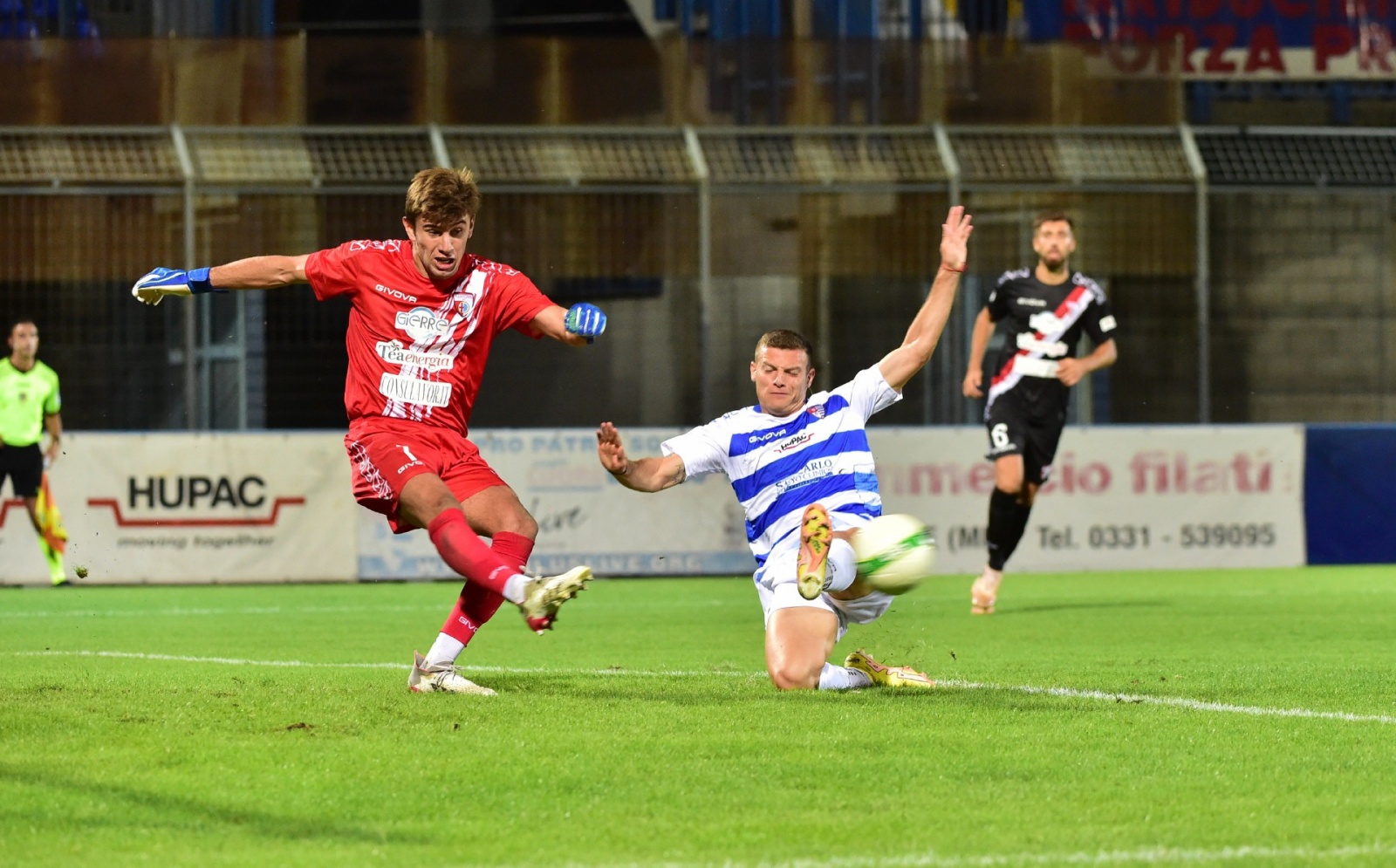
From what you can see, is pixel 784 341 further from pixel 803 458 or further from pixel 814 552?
pixel 814 552

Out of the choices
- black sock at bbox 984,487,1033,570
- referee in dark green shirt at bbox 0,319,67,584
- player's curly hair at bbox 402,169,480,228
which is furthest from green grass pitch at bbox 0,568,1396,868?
referee in dark green shirt at bbox 0,319,67,584

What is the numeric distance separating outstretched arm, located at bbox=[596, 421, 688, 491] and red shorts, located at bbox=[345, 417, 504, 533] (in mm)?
475

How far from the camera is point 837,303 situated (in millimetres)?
19094

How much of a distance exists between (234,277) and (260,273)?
9 centimetres

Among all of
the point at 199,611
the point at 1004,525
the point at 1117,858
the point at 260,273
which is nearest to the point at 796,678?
the point at 260,273

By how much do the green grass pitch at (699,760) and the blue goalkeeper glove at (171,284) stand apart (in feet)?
4.61

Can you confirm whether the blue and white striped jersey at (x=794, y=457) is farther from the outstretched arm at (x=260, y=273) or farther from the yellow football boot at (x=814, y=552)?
the outstretched arm at (x=260, y=273)

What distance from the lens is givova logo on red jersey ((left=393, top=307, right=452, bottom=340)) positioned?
24.0 feet

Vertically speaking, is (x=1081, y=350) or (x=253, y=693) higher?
(x=1081, y=350)

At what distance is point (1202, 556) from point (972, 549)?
6.40 feet

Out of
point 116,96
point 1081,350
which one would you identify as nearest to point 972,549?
point 1081,350

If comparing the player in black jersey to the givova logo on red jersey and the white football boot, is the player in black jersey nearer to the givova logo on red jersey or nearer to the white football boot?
the givova logo on red jersey

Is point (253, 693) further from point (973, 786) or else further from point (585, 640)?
point (585, 640)

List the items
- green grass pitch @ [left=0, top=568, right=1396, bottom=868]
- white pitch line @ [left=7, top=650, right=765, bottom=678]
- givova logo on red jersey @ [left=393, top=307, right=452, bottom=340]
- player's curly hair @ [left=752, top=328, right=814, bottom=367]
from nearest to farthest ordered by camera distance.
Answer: green grass pitch @ [left=0, top=568, right=1396, bottom=868], givova logo on red jersey @ [left=393, top=307, right=452, bottom=340], player's curly hair @ [left=752, top=328, right=814, bottom=367], white pitch line @ [left=7, top=650, right=765, bottom=678]
